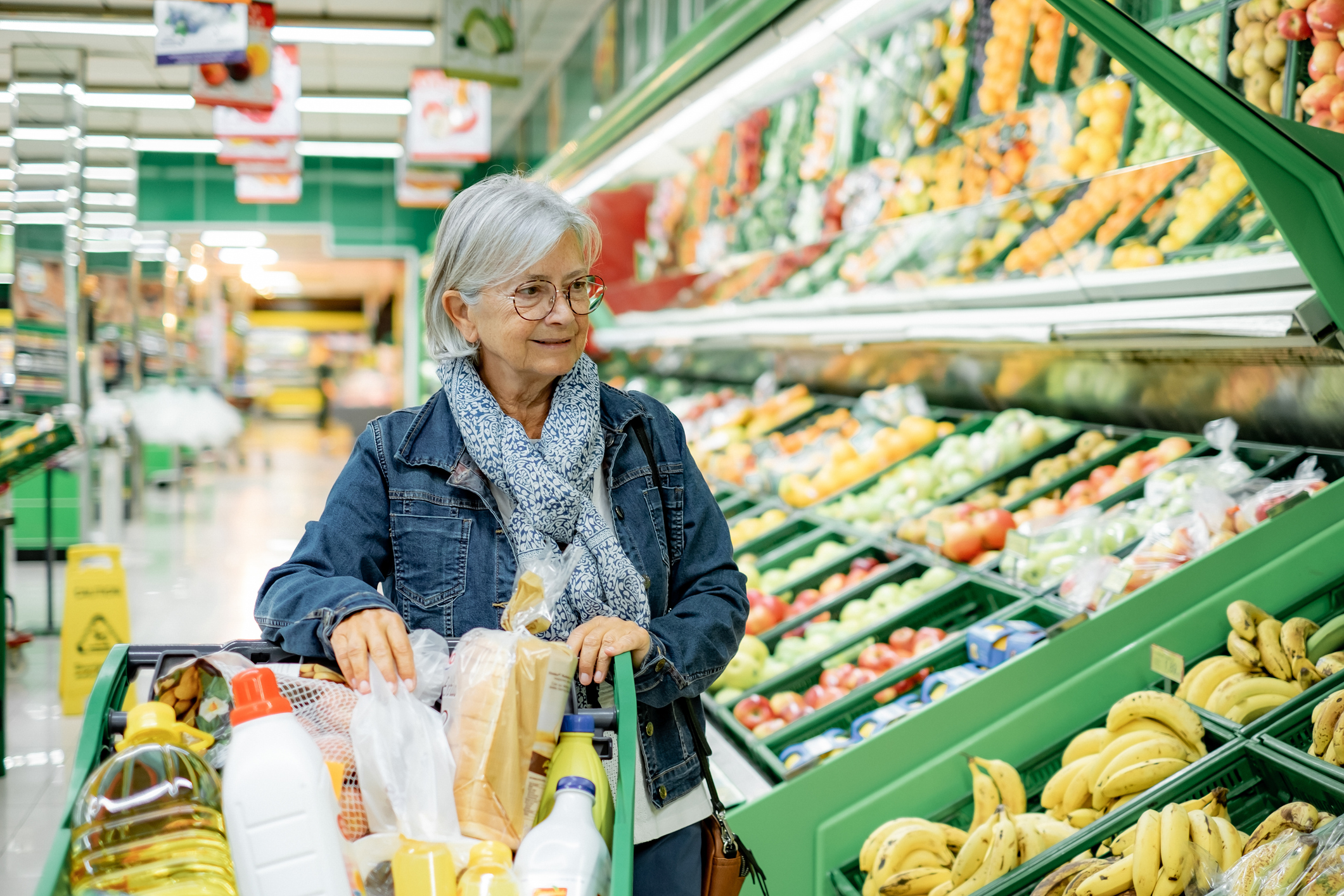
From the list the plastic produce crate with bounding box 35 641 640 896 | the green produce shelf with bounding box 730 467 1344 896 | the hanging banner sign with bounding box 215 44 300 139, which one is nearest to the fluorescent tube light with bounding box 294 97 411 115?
the hanging banner sign with bounding box 215 44 300 139

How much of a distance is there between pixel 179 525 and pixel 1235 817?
1056cm

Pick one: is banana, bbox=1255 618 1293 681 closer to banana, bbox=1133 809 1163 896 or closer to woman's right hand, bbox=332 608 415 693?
banana, bbox=1133 809 1163 896

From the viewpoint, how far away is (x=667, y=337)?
Result: 7.30 meters

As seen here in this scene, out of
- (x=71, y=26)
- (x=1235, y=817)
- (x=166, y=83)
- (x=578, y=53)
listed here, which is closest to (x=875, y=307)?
(x=1235, y=817)

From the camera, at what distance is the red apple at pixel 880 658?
10.2 feet

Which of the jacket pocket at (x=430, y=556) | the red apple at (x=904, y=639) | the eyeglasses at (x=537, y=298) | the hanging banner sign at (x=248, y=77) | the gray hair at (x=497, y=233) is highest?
the hanging banner sign at (x=248, y=77)

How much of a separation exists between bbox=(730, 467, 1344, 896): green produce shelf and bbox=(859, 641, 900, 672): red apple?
68 cm

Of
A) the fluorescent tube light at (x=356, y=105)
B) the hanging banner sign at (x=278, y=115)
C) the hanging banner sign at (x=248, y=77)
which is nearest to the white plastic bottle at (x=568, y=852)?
the hanging banner sign at (x=248, y=77)

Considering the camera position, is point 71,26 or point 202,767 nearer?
point 202,767

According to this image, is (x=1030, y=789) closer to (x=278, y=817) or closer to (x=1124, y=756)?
(x=1124, y=756)

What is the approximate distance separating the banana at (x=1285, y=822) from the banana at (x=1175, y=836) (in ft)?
0.36

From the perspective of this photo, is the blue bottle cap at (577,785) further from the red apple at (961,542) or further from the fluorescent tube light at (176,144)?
the fluorescent tube light at (176,144)

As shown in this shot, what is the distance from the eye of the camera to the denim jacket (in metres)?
1.51

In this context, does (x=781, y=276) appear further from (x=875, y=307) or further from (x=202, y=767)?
(x=202, y=767)
